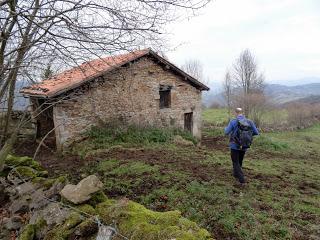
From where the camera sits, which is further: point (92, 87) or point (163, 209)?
point (92, 87)

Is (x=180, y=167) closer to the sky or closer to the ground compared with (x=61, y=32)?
closer to the ground

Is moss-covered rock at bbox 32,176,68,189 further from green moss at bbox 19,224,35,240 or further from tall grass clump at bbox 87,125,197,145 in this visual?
tall grass clump at bbox 87,125,197,145

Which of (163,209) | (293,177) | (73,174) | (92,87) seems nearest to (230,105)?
(92,87)

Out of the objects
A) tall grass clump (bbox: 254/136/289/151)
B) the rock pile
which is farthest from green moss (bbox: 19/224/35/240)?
tall grass clump (bbox: 254/136/289/151)

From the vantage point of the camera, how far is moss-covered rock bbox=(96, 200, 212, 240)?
269 centimetres

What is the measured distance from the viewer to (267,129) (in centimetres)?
2550

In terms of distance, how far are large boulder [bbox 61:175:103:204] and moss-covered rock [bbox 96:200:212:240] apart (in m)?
0.31

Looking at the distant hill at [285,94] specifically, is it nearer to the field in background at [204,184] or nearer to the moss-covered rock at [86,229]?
the field in background at [204,184]

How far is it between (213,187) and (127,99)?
7.87m

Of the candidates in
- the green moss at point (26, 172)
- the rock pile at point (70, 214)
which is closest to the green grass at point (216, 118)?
the green moss at point (26, 172)

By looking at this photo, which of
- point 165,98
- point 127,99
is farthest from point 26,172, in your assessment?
point 165,98

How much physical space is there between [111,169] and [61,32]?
5.04 m

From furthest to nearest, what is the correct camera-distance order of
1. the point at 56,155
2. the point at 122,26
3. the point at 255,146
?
the point at 255,146 < the point at 56,155 < the point at 122,26

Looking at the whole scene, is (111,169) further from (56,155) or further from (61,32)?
(61,32)
